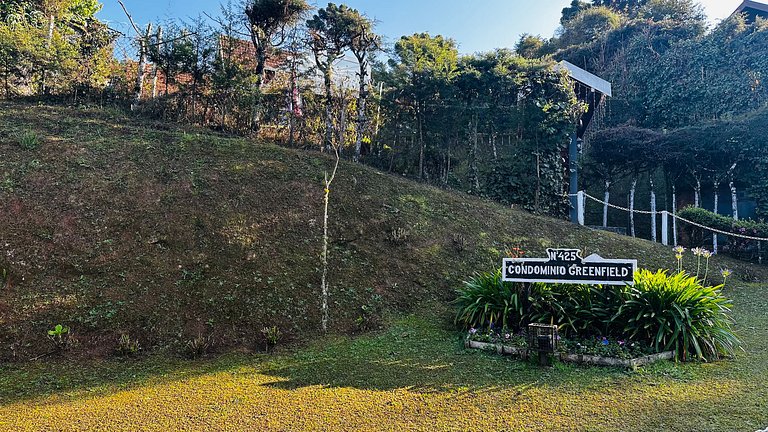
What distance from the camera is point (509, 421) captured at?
2928mm


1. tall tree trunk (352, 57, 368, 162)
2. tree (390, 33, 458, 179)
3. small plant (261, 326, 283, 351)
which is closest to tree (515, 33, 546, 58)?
tree (390, 33, 458, 179)

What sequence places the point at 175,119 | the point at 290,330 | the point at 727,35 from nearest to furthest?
1. the point at 290,330
2. the point at 175,119
3. the point at 727,35

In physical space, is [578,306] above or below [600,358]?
above

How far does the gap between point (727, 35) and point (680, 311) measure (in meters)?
16.8

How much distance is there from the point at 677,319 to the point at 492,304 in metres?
2.01

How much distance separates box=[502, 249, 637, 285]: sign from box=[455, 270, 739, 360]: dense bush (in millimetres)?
446

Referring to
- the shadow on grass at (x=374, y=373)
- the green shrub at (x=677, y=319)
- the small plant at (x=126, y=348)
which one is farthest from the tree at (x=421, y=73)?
the small plant at (x=126, y=348)

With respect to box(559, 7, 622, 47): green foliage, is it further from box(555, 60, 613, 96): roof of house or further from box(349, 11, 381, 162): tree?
box(349, 11, 381, 162): tree

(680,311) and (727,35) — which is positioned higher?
(727,35)

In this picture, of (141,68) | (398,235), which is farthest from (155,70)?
(398,235)

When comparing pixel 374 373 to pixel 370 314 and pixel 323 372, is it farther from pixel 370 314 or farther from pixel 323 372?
pixel 370 314

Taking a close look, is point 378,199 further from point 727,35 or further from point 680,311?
point 727,35

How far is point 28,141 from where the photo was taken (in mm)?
7359

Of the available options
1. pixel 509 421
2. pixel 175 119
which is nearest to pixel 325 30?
pixel 175 119
